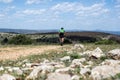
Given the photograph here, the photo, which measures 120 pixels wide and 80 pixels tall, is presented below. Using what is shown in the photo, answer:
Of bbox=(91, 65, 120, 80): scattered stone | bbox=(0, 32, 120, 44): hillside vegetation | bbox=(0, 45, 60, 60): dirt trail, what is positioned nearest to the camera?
bbox=(91, 65, 120, 80): scattered stone

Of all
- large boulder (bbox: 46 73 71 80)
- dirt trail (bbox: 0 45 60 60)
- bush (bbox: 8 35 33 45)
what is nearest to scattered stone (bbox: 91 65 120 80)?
large boulder (bbox: 46 73 71 80)

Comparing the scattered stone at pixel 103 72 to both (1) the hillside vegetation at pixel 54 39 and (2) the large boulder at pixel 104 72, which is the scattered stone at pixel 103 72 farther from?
(1) the hillside vegetation at pixel 54 39

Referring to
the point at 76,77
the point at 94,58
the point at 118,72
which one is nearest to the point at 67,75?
the point at 76,77

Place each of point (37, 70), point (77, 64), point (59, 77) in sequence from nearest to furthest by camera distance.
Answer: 1. point (59, 77)
2. point (37, 70)
3. point (77, 64)

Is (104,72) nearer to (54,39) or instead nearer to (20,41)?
(20,41)

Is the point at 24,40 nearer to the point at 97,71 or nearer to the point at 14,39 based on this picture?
the point at 14,39

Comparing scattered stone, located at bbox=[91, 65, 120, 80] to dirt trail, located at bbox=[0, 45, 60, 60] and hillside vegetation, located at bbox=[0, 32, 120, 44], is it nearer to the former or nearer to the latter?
dirt trail, located at bbox=[0, 45, 60, 60]

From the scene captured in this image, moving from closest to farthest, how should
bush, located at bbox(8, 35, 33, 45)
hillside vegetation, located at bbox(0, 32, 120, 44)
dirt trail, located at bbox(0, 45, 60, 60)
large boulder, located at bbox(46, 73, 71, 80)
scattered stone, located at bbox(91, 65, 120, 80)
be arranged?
large boulder, located at bbox(46, 73, 71, 80) < scattered stone, located at bbox(91, 65, 120, 80) < dirt trail, located at bbox(0, 45, 60, 60) < hillside vegetation, located at bbox(0, 32, 120, 44) < bush, located at bbox(8, 35, 33, 45)

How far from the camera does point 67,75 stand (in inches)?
501

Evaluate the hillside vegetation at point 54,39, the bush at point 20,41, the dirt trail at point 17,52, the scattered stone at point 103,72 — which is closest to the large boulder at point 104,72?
the scattered stone at point 103,72

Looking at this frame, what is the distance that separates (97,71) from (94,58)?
7030 millimetres

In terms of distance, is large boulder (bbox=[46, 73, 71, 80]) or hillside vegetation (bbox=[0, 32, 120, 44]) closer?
large boulder (bbox=[46, 73, 71, 80])

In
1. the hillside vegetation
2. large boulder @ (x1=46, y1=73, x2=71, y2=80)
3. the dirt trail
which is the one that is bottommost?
the hillside vegetation

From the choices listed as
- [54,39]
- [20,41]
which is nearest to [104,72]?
[20,41]
